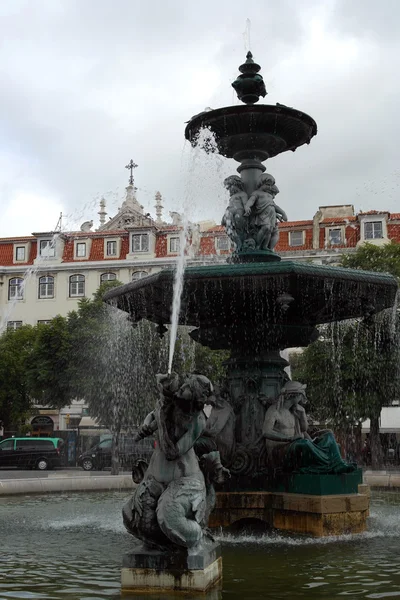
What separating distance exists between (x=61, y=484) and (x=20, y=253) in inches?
1642

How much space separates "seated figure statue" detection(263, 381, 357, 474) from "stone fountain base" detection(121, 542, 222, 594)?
3.85 meters

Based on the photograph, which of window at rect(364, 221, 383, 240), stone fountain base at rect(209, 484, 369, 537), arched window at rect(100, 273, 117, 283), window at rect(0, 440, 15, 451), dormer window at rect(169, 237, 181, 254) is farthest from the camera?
arched window at rect(100, 273, 117, 283)

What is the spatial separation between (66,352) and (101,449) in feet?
16.8

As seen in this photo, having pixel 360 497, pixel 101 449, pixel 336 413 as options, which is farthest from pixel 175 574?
pixel 101 449

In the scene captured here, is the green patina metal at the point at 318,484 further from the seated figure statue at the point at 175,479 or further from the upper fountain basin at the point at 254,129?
the upper fountain basin at the point at 254,129

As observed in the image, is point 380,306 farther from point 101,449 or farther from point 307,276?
point 101,449

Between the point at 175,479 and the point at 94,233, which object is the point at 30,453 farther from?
the point at 175,479

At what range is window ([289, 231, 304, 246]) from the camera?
49656 millimetres

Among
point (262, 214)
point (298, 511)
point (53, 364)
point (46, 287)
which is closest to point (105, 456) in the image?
point (53, 364)

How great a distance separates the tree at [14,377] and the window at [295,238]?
17.1m

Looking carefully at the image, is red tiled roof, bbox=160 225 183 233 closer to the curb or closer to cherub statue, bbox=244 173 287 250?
the curb

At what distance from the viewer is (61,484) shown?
51.5 ft

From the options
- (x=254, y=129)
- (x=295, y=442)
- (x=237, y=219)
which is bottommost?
(x=295, y=442)

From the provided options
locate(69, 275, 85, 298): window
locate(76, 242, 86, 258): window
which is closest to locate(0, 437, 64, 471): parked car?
locate(69, 275, 85, 298): window
